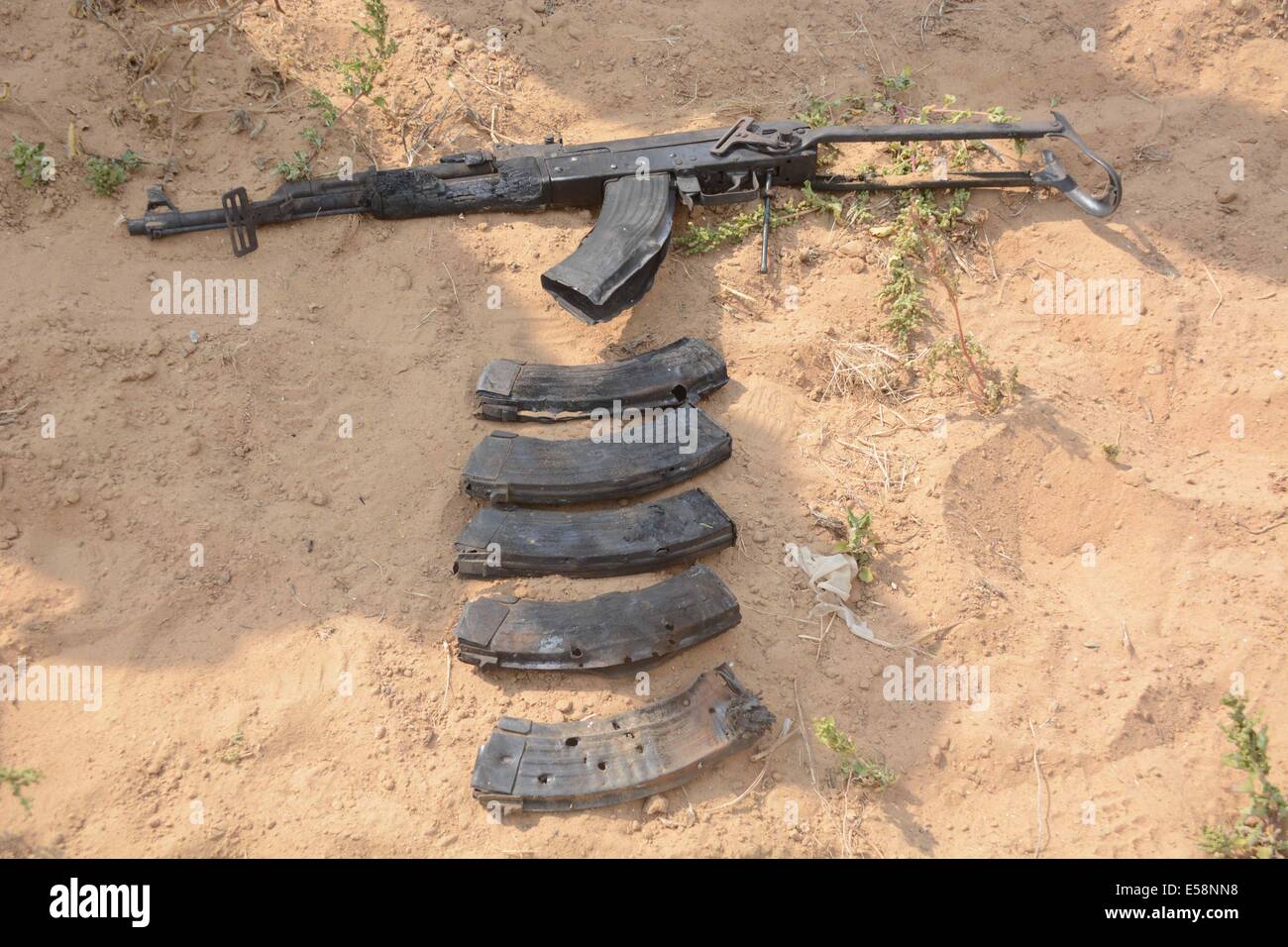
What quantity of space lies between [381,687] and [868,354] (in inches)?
123

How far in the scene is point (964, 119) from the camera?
6.80 m

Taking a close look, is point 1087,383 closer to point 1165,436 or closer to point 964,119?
point 1165,436

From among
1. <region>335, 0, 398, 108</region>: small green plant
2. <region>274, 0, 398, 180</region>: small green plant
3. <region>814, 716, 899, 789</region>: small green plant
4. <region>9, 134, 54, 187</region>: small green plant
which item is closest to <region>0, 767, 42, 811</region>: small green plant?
<region>814, 716, 899, 789</region>: small green plant

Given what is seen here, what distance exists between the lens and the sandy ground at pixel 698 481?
4180 mm

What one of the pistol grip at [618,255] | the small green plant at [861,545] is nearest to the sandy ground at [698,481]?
the small green plant at [861,545]

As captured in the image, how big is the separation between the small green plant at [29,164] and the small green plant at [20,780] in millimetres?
3571

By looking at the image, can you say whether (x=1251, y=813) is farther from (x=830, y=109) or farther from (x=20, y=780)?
(x=830, y=109)

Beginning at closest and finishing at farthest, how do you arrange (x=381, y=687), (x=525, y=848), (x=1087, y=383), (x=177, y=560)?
1. (x=525, y=848)
2. (x=381, y=687)
3. (x=177, y=560)
4. (x=1087, y=383)

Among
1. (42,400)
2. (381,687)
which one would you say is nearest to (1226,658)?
(381,687)

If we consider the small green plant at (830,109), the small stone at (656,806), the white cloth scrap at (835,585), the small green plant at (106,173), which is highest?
the small green plant at (830,109)

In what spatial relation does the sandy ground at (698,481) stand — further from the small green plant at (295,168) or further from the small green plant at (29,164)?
the small green plant at (295,168)

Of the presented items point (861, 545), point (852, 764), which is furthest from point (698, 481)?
point (852, 764)

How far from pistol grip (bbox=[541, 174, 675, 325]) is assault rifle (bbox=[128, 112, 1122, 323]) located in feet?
0.04

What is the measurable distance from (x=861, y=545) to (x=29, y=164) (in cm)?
509
